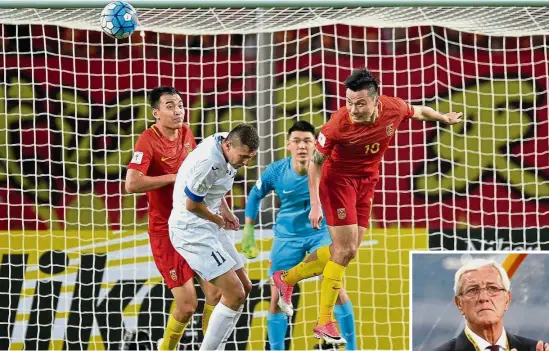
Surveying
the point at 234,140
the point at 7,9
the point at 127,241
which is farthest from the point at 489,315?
the point at 7,9

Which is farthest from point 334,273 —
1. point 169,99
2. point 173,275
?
point 169,99

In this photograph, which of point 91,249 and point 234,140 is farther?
point 91,249

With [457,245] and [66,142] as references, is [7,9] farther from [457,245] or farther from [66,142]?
[457,245]

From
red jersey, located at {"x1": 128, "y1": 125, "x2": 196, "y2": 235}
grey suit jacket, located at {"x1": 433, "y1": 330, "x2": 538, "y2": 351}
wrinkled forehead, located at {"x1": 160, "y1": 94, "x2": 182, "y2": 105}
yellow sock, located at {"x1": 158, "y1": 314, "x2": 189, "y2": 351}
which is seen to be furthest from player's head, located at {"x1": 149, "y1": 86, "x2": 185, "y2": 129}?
grey suit jacket, located at {"x1": 433, "y1": 330, "x2": 538, "y2": 351}

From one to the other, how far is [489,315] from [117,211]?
11.9 ft

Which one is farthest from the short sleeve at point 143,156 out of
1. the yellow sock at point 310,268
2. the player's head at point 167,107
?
the yellow sock at point 310,268

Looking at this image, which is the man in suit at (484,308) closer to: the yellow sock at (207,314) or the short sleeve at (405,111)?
the short sleeve at (405,111)

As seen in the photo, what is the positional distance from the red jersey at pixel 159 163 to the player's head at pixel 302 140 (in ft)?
2.86

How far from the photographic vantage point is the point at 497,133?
32.9 ft

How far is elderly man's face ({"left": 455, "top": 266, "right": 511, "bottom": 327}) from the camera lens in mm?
7578

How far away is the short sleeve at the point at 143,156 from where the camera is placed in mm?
7812

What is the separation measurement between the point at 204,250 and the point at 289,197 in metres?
1.48

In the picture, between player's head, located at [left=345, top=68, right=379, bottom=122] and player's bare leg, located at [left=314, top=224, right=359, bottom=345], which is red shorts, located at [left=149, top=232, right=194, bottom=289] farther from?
player's head, located at [left=345, top=68, right=379, bottom=122]

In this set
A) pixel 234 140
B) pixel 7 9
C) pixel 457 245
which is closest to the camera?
pixel 234 140
